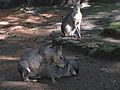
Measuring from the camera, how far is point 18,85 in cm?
621

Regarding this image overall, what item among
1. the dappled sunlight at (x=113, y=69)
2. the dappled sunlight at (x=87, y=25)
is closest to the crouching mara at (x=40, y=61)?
the dappled sunlight at (x=113, y=69)

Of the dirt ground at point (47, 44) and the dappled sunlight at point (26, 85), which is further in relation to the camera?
the dirt ground at point (47, 44)

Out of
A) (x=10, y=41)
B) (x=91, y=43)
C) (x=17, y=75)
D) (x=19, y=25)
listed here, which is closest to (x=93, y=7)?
(x=19, y=25)

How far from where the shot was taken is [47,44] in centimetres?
1058

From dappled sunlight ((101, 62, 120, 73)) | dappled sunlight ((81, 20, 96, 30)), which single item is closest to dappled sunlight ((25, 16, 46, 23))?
dappled sunlight ((81, 20, 96, 30))

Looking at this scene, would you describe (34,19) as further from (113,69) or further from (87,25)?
(113,69)

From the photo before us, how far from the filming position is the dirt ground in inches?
245

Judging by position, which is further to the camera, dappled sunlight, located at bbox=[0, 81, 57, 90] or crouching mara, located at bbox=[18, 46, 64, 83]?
crouching mara, located at bbox=[18, 46, 64, 83]

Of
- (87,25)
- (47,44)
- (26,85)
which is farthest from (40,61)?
(87,25)

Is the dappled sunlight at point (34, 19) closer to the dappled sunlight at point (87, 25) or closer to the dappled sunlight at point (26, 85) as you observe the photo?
the dappled sunlight at point (87, 25)

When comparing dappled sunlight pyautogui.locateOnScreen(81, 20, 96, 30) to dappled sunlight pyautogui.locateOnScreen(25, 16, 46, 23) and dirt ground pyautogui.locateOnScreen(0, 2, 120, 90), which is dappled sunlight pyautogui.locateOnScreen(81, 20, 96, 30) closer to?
dirt ground pyautogui.locateOnScreen(0, 2, 120, 90)

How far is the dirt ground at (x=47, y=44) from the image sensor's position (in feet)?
20.4

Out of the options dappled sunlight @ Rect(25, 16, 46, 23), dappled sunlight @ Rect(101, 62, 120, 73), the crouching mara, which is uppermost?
the crouching mara

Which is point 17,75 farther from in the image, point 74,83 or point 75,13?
point 75,13
